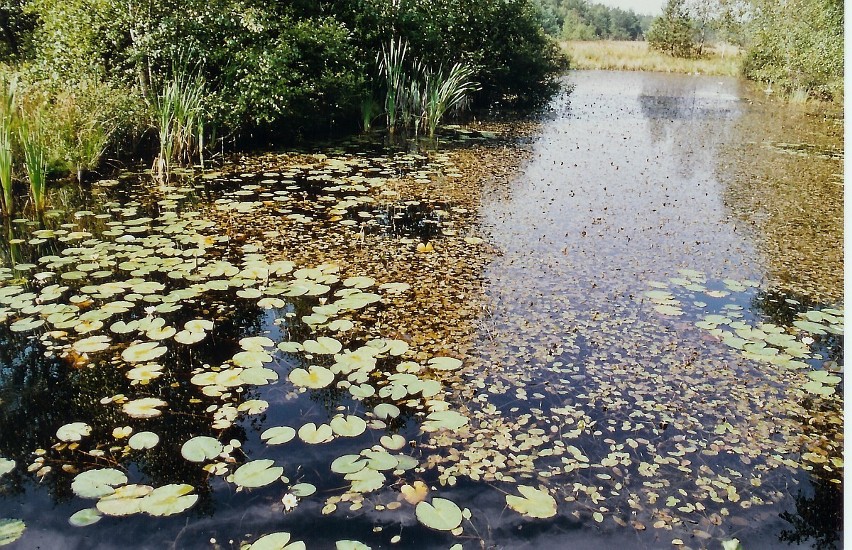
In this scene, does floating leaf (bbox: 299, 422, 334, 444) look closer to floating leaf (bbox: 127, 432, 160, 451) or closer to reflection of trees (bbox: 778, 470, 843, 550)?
floating leaf (bbox: 127, 432, 160, 451)

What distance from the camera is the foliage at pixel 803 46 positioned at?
1367 cm

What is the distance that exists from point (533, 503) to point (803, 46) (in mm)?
17719

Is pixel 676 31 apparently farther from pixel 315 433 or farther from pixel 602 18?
pixel 315 433

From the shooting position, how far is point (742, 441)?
82.5 inches

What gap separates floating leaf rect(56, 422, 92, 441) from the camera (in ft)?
6.62

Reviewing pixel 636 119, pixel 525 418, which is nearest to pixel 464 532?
pixel 525 418

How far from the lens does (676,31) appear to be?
32156 millimetres

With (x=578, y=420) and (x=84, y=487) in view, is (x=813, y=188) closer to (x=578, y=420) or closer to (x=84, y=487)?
(x=578, y=420)

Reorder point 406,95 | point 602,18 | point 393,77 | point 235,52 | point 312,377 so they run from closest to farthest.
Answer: point 312,377
point 235,52
point 393,77
point 406,95
point 602,18

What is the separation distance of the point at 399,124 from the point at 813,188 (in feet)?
17.8

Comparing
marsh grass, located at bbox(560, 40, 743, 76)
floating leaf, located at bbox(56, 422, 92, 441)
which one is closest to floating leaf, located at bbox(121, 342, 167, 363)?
floating leaf, located at bbox(56, 422, 92, 441)

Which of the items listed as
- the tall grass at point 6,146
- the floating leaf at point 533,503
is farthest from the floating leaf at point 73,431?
the tall grass at point 6,146

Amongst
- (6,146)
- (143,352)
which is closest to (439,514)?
(143,352)

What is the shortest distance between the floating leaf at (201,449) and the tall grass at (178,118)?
407cm
